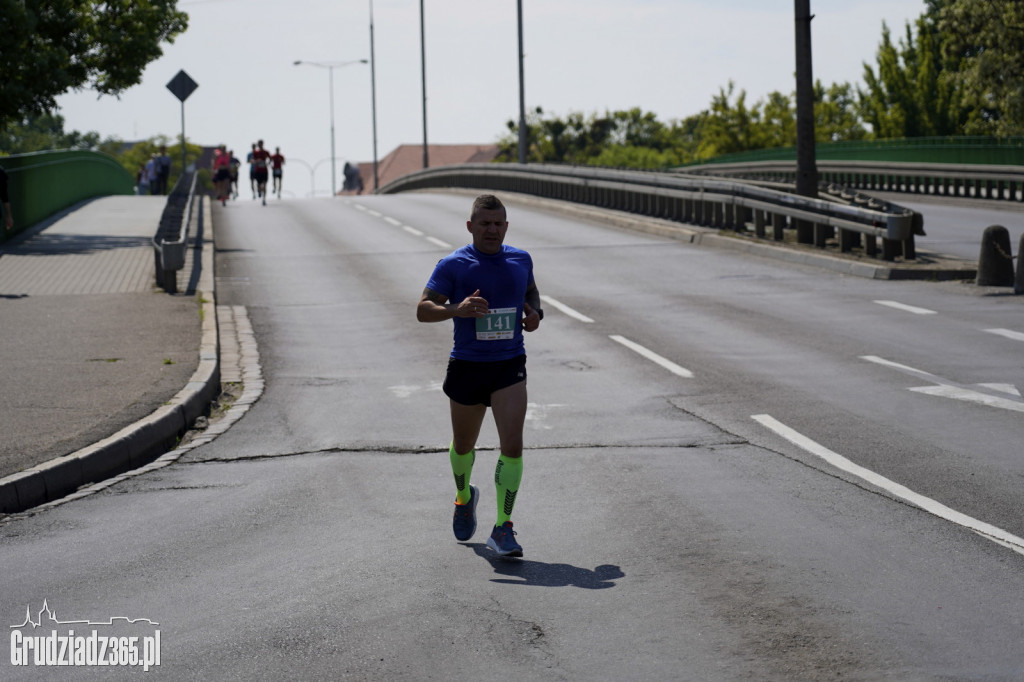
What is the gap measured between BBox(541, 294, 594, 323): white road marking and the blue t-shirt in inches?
368

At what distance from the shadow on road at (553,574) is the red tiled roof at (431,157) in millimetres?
141468

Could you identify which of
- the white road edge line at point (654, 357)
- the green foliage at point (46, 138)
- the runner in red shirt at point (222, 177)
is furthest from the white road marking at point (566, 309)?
the green foliage at point (46, 138)

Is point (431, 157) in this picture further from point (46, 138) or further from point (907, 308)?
point (907, 308)

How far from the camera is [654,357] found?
1329 centimetres

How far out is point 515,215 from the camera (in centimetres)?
3316

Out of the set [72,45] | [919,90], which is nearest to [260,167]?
[72,45]

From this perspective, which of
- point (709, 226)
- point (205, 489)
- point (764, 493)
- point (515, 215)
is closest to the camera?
point (764, 493)

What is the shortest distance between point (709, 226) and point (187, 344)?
1534cm

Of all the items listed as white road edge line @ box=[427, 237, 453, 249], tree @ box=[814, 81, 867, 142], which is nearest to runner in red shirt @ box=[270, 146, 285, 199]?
white road edge line @ box=[427, 237, 453, 249]

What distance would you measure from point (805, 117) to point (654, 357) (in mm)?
11636

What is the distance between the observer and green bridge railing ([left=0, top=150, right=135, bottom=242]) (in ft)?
90.8

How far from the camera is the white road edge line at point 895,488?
6812 mm

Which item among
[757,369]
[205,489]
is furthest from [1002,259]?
[205,489]

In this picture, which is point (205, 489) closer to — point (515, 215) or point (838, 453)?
point (838, 453)
